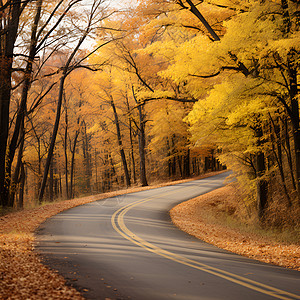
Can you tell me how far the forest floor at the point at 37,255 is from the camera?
16.8ft

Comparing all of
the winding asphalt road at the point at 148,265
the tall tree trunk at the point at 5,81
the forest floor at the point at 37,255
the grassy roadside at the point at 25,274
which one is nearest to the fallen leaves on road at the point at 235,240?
the forest floor at the point at 37,255

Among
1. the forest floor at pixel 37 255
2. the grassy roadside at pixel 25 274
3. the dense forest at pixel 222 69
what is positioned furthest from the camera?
the dense forest at pixel 222 69

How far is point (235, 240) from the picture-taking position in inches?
404

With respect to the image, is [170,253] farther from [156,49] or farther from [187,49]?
[156,49]

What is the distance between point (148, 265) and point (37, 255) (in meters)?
2.84

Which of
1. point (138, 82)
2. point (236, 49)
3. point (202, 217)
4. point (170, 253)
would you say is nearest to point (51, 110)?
point (138, 82)

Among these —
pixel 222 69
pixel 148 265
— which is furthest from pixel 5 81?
pixel 148 265

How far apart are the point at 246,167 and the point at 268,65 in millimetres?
7187

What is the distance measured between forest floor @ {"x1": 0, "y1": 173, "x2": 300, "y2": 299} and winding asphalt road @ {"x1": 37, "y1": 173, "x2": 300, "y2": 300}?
1.10 feet

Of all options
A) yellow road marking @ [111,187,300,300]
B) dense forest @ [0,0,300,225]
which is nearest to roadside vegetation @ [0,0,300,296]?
dense forest @ [0,0,300,225]

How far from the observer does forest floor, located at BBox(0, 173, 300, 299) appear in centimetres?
511

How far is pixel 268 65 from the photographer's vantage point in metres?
10.7

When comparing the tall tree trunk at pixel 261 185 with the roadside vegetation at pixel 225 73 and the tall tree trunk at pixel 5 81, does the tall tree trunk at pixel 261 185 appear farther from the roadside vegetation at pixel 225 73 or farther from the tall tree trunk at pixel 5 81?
the tall tree trunk at pixel 5 81

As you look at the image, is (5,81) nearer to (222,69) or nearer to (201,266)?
(222,69)
